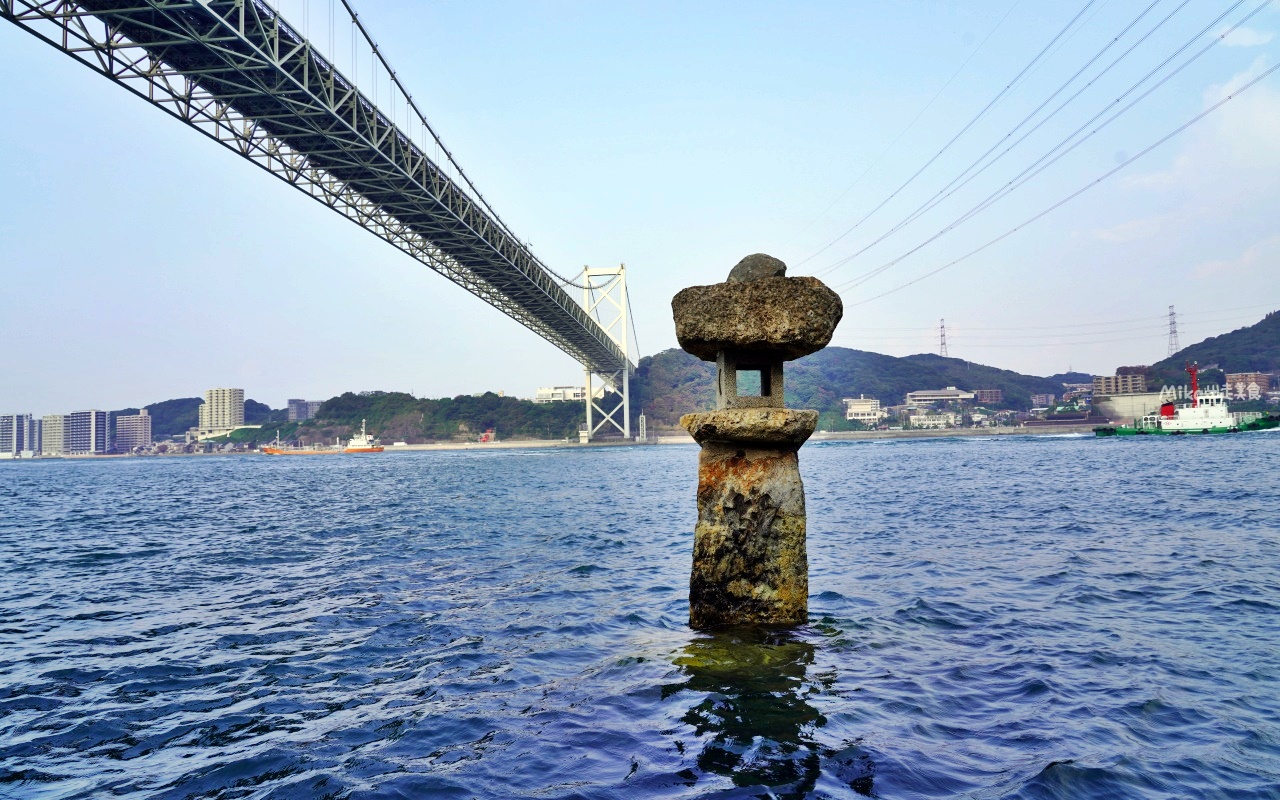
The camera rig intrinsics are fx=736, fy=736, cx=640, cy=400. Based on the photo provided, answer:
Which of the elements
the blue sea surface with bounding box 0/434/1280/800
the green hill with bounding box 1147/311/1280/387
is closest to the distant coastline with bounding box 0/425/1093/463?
the green hill with bounding box 1147/311/1280/387

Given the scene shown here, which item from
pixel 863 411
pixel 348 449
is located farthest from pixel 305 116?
pixel 863 411

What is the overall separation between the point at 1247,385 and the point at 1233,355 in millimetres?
16067

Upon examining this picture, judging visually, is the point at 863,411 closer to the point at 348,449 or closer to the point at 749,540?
the point at 348,449

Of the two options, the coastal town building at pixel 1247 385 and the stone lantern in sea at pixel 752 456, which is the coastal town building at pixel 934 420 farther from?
the stone lantern in sea at pixel 752 456

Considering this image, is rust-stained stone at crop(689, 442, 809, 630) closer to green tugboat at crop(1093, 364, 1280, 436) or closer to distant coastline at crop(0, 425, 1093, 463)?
green tugboat at crop(1093, 364, 1280, 436)

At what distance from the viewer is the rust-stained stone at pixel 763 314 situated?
478 centimetres

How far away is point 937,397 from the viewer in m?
121

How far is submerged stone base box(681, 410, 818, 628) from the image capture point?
16.1 feet

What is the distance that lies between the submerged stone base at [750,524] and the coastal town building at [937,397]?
120m

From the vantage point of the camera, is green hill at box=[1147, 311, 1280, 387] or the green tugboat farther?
green hill at box=[1147, 311, 1280, 387]

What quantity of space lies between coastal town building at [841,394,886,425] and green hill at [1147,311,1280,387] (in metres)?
34.1

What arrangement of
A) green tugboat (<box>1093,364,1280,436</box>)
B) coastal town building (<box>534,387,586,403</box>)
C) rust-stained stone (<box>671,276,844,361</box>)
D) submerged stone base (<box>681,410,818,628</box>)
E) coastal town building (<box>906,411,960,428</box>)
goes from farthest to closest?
1. coastal town building (<box>534,387,586,403</box>)
2. coastal town building (<box>906,411,960,428</box>)
3. green tugboat (<box>1093,364,1280,436</box>)
4. submerged stone base (<box>681,410,818,628</box>)
5. rust-stained stone (<box>671,276,844,361</box>)

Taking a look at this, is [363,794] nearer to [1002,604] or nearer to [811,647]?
[811,647]

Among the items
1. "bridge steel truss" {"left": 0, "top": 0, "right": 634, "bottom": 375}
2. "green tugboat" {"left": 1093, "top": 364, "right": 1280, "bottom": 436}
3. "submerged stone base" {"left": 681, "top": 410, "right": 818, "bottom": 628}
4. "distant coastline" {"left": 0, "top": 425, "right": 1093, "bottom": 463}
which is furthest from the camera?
"distant coastline" {"left": 0, "top": 425, "right": 1093, "bottom": 463}
